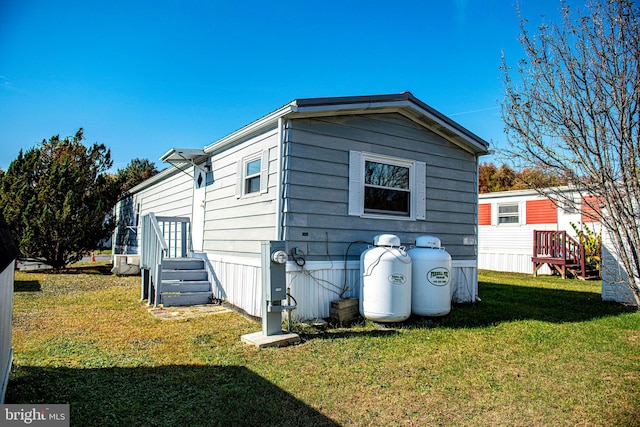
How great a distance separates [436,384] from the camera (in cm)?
344

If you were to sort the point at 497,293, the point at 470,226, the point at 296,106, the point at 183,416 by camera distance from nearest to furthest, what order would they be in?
the point at 183,416 < the point at 296,106 < the point at 470,226 < the point at 497,293

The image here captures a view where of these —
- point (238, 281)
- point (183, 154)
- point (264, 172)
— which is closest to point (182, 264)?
point (238, 281)

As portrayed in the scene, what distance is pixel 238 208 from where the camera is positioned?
6.84m

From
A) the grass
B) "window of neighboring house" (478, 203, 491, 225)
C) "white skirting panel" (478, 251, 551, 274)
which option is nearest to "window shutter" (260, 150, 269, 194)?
the grass

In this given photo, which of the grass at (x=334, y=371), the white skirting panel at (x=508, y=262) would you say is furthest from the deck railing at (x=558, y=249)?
the grass at (x=334, y=371)

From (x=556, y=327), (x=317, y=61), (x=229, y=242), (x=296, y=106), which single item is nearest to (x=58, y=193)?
(x=229, y=242)

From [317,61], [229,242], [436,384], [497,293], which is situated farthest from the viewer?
[317,61]

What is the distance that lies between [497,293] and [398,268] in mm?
4863

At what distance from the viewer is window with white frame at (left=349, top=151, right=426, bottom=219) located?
6.24 m

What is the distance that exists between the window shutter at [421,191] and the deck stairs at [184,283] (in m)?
4.24

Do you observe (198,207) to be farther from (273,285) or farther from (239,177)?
(273,285)

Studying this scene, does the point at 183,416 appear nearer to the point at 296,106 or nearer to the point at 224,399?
the point at 224,399

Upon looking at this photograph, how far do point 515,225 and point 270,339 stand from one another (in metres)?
13.3

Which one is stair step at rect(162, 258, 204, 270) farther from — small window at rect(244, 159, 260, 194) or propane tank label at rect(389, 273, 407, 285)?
propane tank label at rect(389, 273, 407, 285)
